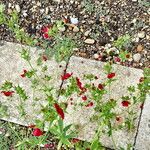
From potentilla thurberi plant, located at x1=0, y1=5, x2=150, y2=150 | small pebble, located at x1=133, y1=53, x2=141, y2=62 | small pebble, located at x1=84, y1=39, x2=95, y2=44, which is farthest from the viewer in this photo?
small pebble, located at x1=84, y1=39, x2=95, y2=44

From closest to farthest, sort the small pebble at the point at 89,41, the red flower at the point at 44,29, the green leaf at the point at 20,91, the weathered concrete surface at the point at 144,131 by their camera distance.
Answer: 1. the green leaf at the point at 20,91
2. the weathered concrete surface at the point at 144,131
3. the red flower at the point at 44,29
4. the small pebble at the point at 89,41

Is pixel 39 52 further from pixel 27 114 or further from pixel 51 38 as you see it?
pixel 27 114

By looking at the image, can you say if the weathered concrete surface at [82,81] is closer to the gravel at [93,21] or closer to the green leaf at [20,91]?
the gravel at [93,21]

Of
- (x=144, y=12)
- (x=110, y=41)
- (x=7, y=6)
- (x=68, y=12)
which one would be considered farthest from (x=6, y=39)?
(x=144, y=12)

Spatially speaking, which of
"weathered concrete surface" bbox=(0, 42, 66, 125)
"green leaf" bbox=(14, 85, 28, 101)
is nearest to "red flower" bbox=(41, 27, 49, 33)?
"weathered concrete surface" bbox=(0, 42, 66, 125)

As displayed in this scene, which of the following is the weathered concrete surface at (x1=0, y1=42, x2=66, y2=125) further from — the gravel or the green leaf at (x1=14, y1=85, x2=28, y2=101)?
the green leaf at (x1=14, y1=85, x2=28, y2=101)

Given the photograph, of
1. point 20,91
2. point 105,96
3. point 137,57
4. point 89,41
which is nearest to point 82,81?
point 105,96

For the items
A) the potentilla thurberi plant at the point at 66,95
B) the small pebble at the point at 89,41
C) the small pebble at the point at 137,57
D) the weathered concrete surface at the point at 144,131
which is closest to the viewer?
the potentilla thurberi plant at the point at 66,95

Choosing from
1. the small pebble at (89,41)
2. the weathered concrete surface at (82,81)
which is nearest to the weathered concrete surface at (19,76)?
the weathered concrete surface at (82,81)
